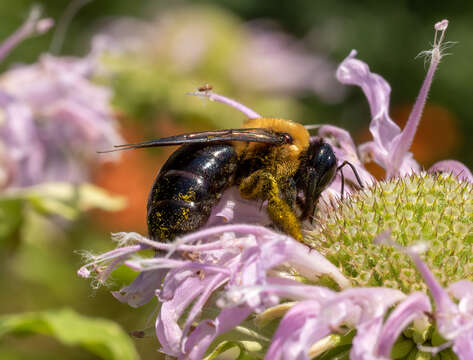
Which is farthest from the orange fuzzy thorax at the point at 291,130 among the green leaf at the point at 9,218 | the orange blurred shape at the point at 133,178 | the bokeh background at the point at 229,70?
the orange blurred shape at the point at 133,178

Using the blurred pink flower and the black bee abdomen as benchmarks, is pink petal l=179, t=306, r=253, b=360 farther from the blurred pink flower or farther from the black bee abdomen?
the blurred pink flower

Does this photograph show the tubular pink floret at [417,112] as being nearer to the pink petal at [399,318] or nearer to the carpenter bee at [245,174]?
the carpenter bee at [245,174]

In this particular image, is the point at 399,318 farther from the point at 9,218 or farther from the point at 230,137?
the point at 9,218

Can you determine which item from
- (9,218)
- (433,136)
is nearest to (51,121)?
(9,218)

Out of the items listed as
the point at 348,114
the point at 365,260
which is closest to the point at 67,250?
the point at 365,260

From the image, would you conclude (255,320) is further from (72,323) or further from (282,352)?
(72,323)

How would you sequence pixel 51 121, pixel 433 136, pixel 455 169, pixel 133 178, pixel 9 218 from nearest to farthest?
pixel 455 169
pixel 9 218
pixel 51 121
pixel 133 178
pixel 433 136

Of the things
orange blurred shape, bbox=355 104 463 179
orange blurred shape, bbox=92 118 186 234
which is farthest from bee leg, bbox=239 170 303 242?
orange blurred shape, bbox=355 104 463 179
